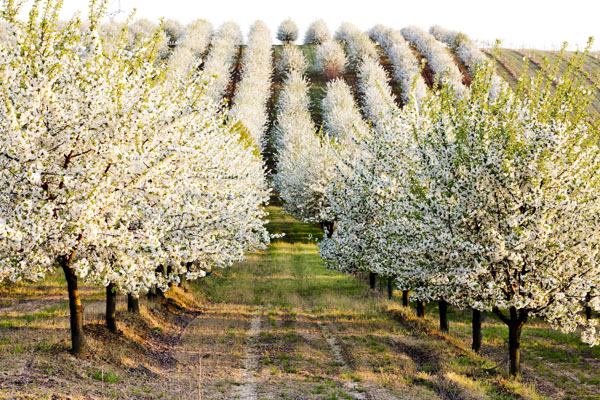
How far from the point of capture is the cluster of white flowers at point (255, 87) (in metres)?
74.0

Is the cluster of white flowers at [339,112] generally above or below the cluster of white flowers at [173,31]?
below

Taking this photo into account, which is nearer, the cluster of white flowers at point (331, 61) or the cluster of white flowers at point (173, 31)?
the cluster of white flowers at point (331, 61)

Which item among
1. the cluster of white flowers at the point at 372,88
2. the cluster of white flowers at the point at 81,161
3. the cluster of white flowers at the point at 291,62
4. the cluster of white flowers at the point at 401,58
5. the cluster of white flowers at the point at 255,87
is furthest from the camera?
the cluster of white flowers at the point at 291,62

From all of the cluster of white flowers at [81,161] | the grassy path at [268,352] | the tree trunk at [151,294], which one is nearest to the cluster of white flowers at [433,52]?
the grassy path at [268,352]

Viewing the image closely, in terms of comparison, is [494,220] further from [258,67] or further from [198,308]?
[258,67]

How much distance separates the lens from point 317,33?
13875 cm

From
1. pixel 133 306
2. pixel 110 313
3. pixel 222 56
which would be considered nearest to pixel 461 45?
pixel 222 56

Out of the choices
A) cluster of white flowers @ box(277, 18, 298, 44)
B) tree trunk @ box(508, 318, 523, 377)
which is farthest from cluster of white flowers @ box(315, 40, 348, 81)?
tree trunk @ box(508, 318, 523, 377)

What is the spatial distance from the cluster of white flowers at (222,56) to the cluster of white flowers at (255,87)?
351 cm

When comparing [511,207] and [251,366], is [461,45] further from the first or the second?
[251,366]

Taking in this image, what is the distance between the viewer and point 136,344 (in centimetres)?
1762

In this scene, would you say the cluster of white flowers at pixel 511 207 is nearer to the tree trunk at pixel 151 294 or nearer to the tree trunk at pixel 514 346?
the tree trunk at pixel 514 346

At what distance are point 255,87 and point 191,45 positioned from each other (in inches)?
1379

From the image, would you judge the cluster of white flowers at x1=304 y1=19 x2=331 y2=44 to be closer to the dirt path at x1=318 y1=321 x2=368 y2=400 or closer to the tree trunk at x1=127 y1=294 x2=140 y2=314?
the dirt path at x1=318 y1=321 x2=368 y2=400
